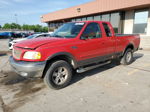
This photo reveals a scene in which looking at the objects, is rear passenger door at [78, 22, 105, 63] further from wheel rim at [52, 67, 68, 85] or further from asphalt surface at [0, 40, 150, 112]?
asphalt surface at [0, 40, 150, 112]

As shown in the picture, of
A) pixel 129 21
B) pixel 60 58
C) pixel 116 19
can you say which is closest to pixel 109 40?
pixel 60 58

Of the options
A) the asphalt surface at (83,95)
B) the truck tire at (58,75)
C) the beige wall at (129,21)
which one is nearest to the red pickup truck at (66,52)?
the truck tire at (58,75)

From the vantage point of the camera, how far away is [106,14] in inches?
594

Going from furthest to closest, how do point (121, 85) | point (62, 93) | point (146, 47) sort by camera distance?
point (146, 47)
point (121, 85)
point (62, 93)

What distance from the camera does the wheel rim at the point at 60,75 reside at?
356 centimetres

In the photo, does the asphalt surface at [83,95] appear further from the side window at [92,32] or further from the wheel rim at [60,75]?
the side window at [92,32]

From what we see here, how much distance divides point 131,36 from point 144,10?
8095mm

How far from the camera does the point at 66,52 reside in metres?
3.52

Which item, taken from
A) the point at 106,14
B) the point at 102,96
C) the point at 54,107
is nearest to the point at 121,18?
the point at 106,14

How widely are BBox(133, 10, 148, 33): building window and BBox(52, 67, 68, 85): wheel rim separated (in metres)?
11.6

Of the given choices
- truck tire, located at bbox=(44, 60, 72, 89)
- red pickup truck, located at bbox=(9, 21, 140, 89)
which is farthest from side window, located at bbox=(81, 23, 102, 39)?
truck tire, located at bbox=(44, 60, 72, 89)

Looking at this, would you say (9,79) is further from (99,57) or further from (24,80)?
(99,57)

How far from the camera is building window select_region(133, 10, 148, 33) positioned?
12.1 meters

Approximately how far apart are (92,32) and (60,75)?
185 cm
